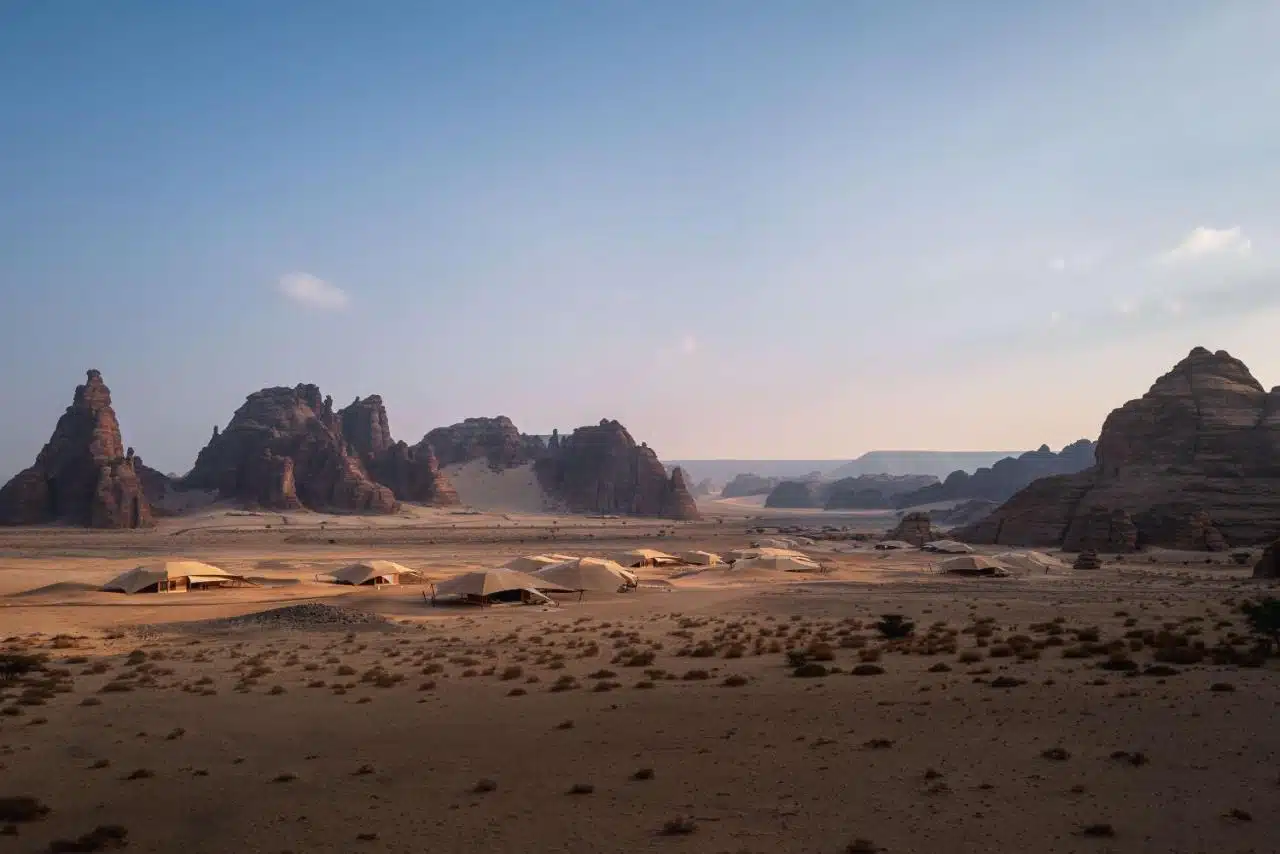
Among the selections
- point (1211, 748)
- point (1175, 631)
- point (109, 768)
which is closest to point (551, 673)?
point (109, 768)

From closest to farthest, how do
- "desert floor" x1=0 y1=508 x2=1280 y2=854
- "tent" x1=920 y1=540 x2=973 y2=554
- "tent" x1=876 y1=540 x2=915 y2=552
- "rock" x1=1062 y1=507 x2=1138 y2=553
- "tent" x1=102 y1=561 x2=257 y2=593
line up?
"desert floor" x1=0 y1=508 x2=1280 y2=854, "tent" x1=102 y1=561 x2=257 y2=593, "rock" x1=1062 y1=507 x2=1138 y2=553, "tent" x1=920 y1=540 x2=973 y2=554, "tent" x1=876 y1=540 x2=915 y2=552

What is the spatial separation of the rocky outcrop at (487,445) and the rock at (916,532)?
372 ft

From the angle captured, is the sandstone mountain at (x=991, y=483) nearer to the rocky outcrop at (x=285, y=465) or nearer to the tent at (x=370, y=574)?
the rocky outcrop at (x=285, y=465)

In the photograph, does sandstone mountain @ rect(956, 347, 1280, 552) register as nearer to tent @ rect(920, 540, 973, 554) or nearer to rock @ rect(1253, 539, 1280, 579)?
tent @ rect(920, 540, 973, 554)

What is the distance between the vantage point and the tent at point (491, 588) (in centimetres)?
3444

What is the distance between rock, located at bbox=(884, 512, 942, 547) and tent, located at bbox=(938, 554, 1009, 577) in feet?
105

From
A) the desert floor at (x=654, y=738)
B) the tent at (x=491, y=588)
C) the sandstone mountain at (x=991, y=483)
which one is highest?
the sandstone mountain at (x=991, y=483)

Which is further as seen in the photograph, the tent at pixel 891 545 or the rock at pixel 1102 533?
the tent at pixel 891 545

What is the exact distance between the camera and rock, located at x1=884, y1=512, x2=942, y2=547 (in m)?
81.4

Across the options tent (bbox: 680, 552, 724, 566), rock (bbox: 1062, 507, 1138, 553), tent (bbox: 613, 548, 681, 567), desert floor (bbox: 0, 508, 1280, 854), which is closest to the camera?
desert floor (bbox: 0, 508, 1280, 854)

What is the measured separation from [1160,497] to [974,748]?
69.1m

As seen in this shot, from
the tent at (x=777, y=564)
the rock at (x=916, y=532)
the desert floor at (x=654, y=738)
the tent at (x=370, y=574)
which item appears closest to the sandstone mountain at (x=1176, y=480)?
the rock at (x=916, y=532)

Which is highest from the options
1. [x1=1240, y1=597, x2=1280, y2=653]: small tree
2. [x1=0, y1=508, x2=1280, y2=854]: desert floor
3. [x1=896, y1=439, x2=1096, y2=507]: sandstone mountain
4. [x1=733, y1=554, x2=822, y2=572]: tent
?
[x1=896, y1=439, x2=1096, y2=507]: sandstone mountain

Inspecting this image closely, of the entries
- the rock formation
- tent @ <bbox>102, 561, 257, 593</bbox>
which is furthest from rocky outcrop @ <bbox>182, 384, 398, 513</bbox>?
tent @ <bbox>102, 561, 257, 593</bbox>
